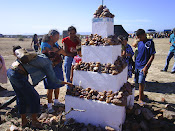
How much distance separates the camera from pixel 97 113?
319 cm

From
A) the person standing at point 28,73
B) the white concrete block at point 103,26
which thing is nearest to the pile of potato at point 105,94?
the person standing at point 28,73

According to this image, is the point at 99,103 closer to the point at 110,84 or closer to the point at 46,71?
the point at 110,84

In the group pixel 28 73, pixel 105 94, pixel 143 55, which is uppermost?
pixel 143 55

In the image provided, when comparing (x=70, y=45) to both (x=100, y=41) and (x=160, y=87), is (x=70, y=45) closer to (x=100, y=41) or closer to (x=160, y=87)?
(x=100, y=41)

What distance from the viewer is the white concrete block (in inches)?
128

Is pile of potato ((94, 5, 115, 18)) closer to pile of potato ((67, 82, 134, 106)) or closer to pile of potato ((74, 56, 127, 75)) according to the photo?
A: pile of potato ((74, 56, 127, 75))

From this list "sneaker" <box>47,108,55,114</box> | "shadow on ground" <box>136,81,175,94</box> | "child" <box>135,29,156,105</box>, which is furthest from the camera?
"shadow on ground" <box>136,81,175,94</box>

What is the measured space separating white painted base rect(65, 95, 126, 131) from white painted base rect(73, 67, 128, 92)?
30 cm

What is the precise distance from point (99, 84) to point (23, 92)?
4.83 ft

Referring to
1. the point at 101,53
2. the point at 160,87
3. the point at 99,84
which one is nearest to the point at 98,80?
the point at 99,84

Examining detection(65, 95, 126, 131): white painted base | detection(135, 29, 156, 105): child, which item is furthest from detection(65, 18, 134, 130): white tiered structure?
detection(135, 29, 156, 105): child

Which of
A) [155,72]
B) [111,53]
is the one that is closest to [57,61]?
[111,53]

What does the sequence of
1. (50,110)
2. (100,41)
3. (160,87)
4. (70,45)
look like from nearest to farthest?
(100,41)
(50,110)
(70,45)
(160,87)

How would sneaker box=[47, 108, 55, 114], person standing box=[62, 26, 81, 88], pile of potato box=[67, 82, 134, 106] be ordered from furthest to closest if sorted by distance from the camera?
person standing box=[62, 26, 81, 88] < sneaker box=[47, 108, 55, 114] < pile of potato box=[67, 82, 134, 106]
